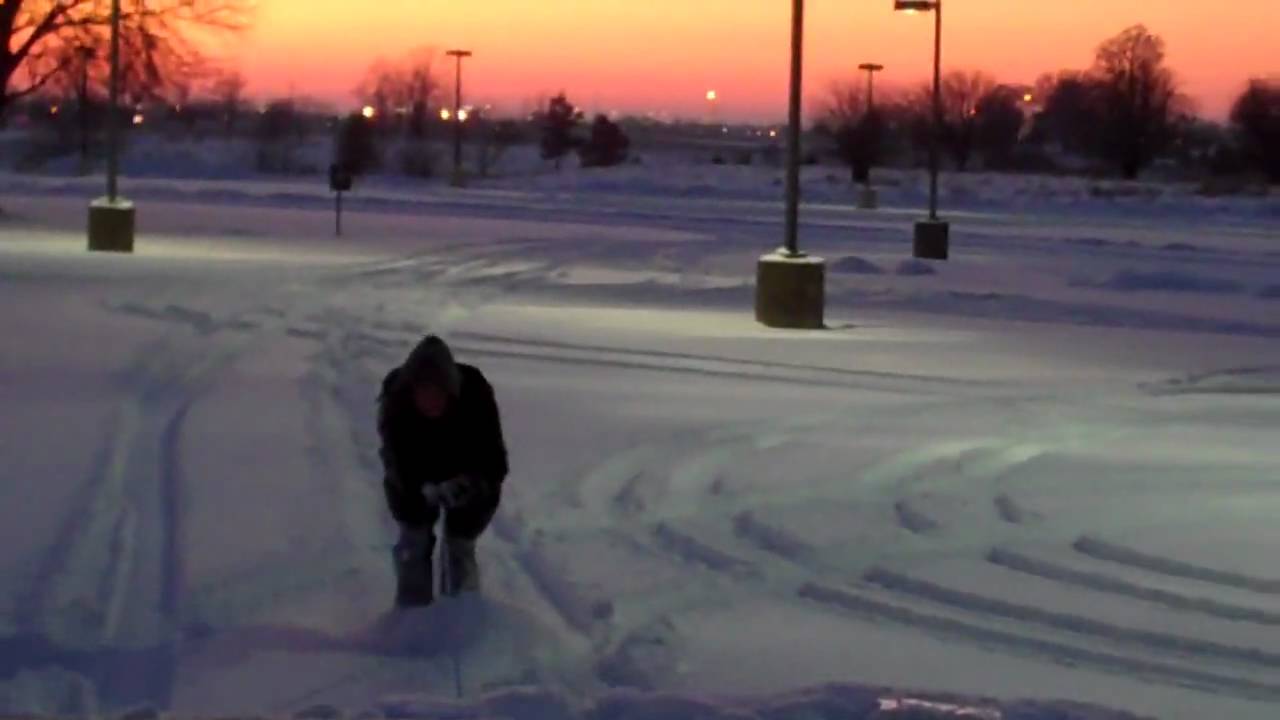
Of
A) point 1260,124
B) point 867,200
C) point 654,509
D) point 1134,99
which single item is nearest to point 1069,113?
point 1134,99

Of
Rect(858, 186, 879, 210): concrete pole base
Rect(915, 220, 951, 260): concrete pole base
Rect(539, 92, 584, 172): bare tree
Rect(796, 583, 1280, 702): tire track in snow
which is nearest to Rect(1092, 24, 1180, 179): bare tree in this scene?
Rect(539, 92, 584, 172): bare tree

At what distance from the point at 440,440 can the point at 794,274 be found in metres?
15.9

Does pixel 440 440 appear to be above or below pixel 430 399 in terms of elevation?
below

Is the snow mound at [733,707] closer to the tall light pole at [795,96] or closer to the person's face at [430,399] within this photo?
the person's face at [430,399]

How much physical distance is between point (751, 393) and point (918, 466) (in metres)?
4.01

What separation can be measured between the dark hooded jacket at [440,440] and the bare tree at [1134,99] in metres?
111

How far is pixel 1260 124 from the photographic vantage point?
110125 millimetres

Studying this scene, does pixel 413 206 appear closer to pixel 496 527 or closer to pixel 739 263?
pixel 739 263

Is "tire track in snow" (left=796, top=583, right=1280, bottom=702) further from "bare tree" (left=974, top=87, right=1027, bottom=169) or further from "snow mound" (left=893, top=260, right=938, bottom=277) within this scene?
"bare tree" (left=974, top=87, right=1027, bottom=169)

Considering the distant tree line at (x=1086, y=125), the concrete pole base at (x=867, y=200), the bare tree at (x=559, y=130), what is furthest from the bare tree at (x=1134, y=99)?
the concrete pole base at (x=867, y=200)

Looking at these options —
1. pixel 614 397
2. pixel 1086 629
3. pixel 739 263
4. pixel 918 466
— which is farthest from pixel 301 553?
pixel 739 263

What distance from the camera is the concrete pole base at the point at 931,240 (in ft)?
130

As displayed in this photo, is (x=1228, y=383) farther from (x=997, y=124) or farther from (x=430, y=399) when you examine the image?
(x=997, y=124)

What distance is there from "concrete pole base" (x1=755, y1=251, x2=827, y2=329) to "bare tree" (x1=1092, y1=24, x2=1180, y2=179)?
95.0m
